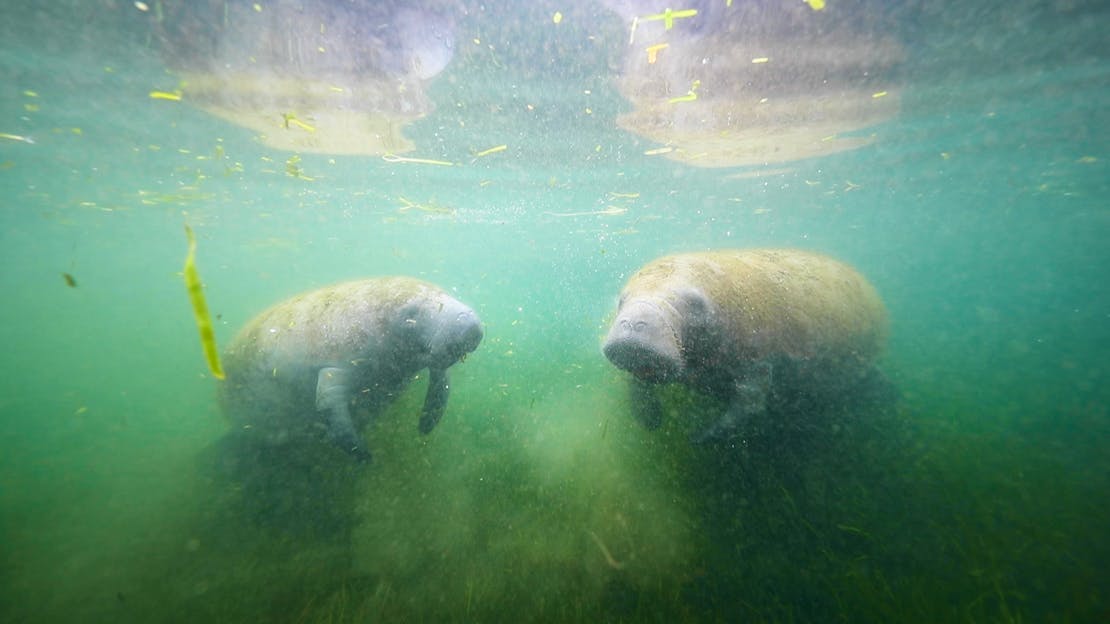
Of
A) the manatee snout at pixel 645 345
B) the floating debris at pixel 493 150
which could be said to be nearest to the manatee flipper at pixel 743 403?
the manatee snout at pixel 645 345

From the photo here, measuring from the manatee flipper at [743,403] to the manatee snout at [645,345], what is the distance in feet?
2.86

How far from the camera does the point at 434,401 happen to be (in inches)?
210

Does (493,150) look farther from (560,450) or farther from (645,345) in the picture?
(645,345)

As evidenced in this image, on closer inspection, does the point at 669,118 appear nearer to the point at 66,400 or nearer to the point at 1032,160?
the point at 1032,160

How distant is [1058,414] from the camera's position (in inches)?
344

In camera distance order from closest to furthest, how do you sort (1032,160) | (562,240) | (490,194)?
(1032,160), (490,194), (562,240)

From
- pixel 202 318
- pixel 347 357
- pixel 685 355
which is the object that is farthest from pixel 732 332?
pixel 347 357

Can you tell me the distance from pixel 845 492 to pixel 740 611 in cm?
205

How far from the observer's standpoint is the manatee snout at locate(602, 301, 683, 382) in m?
3.62

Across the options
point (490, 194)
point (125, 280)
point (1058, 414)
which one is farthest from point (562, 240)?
point (125, 280)

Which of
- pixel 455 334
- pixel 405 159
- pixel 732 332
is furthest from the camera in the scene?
pixel 405 159

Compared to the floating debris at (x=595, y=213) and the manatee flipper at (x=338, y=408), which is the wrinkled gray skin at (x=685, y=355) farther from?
the floating debris at (x=595, y=213)

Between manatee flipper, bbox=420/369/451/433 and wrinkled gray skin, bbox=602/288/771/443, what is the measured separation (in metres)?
2.46

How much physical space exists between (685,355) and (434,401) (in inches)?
122
